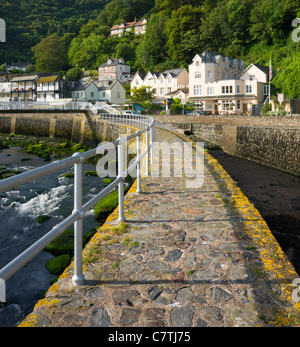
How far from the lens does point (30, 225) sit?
10.8m

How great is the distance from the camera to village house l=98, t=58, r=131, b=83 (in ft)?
286

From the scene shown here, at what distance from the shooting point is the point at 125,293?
3.04m

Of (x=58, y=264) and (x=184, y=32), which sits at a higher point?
(x=184, y=32)

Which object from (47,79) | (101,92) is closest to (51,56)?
(47,79)

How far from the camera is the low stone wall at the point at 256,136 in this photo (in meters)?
18.5

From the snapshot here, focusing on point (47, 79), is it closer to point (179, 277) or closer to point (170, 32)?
point (170, 32)

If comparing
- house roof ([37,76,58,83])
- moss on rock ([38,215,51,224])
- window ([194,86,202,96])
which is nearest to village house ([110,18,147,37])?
house roof ([37,76,58,83])

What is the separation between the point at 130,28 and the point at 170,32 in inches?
1909

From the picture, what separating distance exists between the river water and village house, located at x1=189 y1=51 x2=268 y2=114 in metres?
33.6

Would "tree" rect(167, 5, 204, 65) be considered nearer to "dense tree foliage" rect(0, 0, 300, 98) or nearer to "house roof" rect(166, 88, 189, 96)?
"dense tree foliage" rect(0, 0, 300, 98)

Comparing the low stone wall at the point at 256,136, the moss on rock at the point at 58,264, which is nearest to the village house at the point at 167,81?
the low stone wall at the point at 256,136
